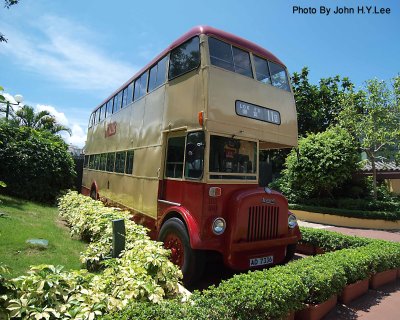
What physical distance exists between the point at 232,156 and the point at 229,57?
191 centimetres

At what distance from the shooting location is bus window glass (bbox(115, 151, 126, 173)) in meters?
9.39

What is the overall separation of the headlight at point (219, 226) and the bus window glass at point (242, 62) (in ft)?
9.35

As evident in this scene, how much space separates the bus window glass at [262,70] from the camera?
254 inches

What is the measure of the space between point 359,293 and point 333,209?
10151 millimetres

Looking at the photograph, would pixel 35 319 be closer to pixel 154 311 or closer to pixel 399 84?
pixel 154 311

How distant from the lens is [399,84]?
16047 mm

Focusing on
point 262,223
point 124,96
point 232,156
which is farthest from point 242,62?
point 124,96

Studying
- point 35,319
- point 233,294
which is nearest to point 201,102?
point 233,294

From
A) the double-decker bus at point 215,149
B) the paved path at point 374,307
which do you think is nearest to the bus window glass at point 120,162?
the double-decker bus at point 215,149

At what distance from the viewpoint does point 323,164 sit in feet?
48.3

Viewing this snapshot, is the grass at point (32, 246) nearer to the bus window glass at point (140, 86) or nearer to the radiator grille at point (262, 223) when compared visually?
the radiator grille at point (262, 223)

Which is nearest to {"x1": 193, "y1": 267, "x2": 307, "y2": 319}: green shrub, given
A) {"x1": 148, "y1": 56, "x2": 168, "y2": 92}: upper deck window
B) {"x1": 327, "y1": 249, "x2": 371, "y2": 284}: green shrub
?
{"x1": 327, "y1": 249, "x2": 371, "y2": 284}: green shrub

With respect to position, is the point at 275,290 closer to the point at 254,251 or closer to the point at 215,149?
the point at 254,251

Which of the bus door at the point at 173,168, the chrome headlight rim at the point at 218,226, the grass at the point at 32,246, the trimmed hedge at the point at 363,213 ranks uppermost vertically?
the bus door at the point at 173,168
